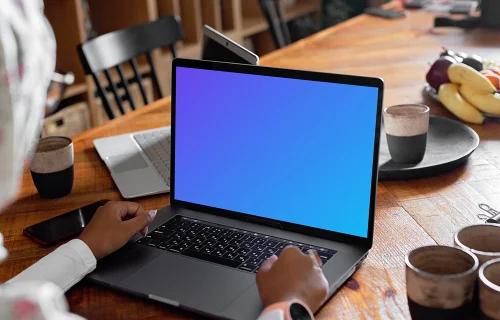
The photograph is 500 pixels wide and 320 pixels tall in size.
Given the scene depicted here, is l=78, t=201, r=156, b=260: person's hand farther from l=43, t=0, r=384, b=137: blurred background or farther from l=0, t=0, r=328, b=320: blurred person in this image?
l=43, t=0, r=384, b=137: blurred background

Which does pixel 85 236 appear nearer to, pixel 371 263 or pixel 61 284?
pixel 61 284

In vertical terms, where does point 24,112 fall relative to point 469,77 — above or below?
above

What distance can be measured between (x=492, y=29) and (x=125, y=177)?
5.61 feet

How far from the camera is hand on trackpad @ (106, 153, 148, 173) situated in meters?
1.42

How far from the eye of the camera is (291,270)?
896 mm

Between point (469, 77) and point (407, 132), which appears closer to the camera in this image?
point (407, 132)

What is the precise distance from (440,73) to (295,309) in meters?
1.06

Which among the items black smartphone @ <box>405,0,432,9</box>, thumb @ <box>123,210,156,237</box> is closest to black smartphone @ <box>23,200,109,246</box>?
thumb @ <box>123,210,156,237</box>

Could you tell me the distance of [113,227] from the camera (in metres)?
1.06

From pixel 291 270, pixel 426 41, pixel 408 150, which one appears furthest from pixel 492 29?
pixel 291 270

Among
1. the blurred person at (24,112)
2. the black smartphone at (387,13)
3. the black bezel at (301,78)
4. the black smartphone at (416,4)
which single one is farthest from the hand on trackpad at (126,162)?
the black smartphone at (416,4)

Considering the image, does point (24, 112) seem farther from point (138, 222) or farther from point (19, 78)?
point (138, 222)

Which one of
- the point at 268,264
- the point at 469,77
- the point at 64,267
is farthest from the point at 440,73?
the point at 64,267

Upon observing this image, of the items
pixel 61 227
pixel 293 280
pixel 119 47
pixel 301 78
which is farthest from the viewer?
pixel 119 47
